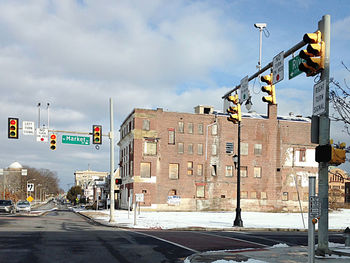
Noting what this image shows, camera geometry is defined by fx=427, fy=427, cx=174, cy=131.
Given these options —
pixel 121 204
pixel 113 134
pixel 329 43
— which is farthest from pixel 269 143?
pixel 329 43

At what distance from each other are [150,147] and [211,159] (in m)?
8.97

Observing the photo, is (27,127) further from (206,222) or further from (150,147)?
(150,147)

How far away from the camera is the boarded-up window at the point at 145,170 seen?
57.8m

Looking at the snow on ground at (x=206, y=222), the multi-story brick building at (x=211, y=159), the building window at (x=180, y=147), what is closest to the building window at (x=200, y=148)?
the multi-story brick building at (x=211, y=159)

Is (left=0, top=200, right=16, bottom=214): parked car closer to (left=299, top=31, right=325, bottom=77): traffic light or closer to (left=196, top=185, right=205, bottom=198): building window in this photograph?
(left=196, top=185, right=205, bottom=198): building window

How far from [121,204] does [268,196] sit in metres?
22.4

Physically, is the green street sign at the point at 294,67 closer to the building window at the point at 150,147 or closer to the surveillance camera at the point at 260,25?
→ the surveillance camera at the point at 260,25

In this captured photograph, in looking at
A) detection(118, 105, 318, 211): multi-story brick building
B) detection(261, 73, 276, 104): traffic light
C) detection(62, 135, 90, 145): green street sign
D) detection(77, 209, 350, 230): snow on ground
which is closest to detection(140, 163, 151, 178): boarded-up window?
detection(118, 105, 318, 211): multi-story brick building

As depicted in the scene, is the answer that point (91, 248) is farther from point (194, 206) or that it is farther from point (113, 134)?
point (194, 206)

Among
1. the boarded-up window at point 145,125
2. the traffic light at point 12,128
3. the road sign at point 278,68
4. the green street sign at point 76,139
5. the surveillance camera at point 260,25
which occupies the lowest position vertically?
the green street sign at point 76,139

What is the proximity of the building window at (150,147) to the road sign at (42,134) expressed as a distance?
28324 mm

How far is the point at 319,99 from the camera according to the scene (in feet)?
35.7

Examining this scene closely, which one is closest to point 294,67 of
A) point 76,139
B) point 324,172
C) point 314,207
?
point 324,172

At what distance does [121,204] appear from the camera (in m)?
66.2
